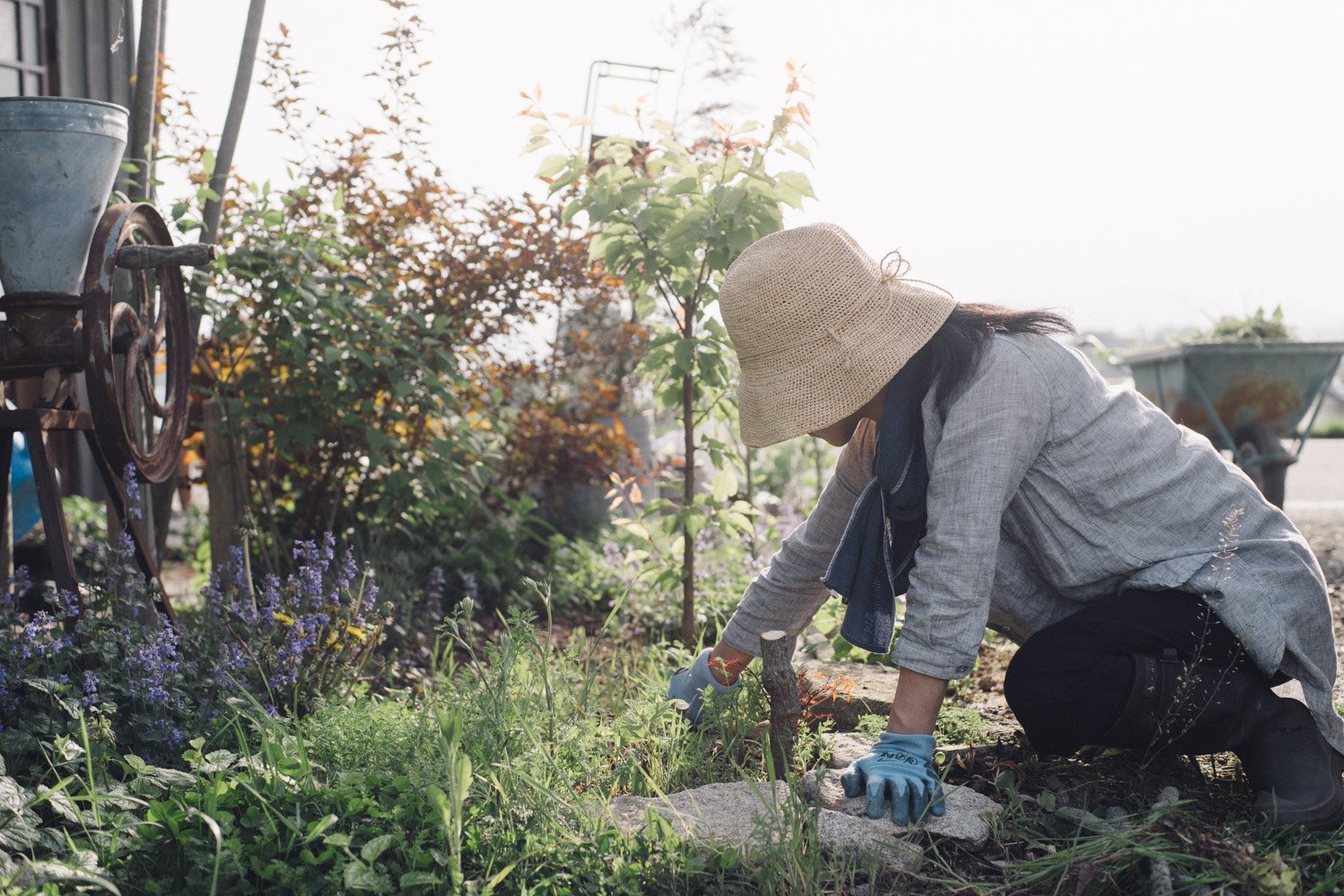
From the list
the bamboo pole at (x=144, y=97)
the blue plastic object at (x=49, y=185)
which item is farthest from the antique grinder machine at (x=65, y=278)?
the bamboo pole at (x=144, y=97)

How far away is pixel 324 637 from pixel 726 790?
4.43 feet

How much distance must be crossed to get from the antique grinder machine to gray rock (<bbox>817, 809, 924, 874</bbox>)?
5.77 ft

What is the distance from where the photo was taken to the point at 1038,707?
2.28 metres

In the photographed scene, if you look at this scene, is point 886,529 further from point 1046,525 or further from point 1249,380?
point 1249,380

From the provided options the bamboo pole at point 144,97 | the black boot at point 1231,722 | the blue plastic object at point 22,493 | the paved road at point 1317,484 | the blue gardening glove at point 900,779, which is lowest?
the paved road at point 1317,484

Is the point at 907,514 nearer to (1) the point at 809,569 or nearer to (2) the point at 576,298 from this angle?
(1) the point at 809,569

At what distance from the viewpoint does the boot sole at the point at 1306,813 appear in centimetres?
207

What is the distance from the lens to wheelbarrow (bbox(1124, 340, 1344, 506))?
224 inches

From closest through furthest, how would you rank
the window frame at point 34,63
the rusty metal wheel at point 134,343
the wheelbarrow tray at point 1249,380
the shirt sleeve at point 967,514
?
the shirt sleeve at point 967,514
the rusty metal wheel at point 134,343
the window frame at point 34,63
the wheelbarrow tray at point 1249,380

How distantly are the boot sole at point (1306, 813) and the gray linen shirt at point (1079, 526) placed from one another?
19 centimetres

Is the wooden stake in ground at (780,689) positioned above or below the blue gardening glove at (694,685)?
above

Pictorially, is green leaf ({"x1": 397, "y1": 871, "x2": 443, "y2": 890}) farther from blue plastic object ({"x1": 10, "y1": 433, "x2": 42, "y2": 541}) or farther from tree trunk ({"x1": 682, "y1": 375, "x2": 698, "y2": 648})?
blue plastic object ({"x1": 10, "y1": 433, "x2": 42, "y2": 541})

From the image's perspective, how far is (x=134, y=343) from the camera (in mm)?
3137

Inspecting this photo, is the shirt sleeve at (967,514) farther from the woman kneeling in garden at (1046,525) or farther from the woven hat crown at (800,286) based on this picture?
the woven hat crown at (800,286)
